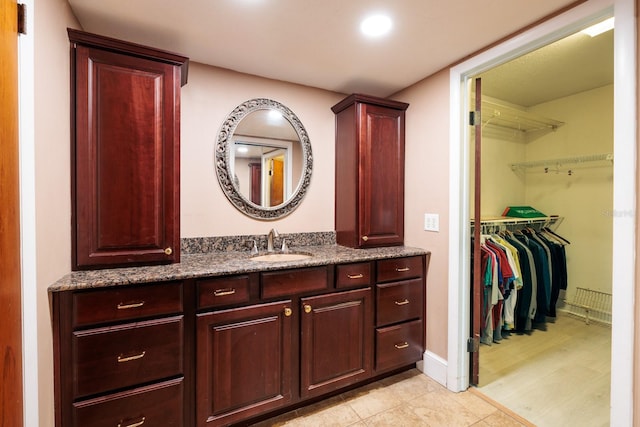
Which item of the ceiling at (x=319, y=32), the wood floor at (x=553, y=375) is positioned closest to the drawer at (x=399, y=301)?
the wood floor at (x=553, y=375)

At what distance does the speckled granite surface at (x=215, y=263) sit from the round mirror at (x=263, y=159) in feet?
0.94

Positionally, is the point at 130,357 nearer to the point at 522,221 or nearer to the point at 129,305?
the point at 129,305

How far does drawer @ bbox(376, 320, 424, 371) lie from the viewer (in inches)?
77.1

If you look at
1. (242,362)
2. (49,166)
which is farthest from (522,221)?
(49,166)

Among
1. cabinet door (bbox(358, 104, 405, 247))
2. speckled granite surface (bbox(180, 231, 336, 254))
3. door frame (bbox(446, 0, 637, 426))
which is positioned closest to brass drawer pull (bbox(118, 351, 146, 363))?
speckled granite surface (bbox(180, 231, 336, 254))

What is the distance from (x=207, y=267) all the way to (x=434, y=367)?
1735 millimetres

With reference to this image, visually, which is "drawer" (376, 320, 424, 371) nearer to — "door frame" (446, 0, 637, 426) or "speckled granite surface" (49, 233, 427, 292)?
"speckled granite surface" (49, 233, 427, 292)

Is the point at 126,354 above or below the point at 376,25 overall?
below

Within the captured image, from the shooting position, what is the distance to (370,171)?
2.21m

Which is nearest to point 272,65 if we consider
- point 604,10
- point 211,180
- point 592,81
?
point 211,180

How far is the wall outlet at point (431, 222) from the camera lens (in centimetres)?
208

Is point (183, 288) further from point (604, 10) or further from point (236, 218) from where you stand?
point (604, 10)

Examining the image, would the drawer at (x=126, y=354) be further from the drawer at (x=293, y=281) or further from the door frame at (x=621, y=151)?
the door frame at (x=621, y=151)

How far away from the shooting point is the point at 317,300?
1.74 m
